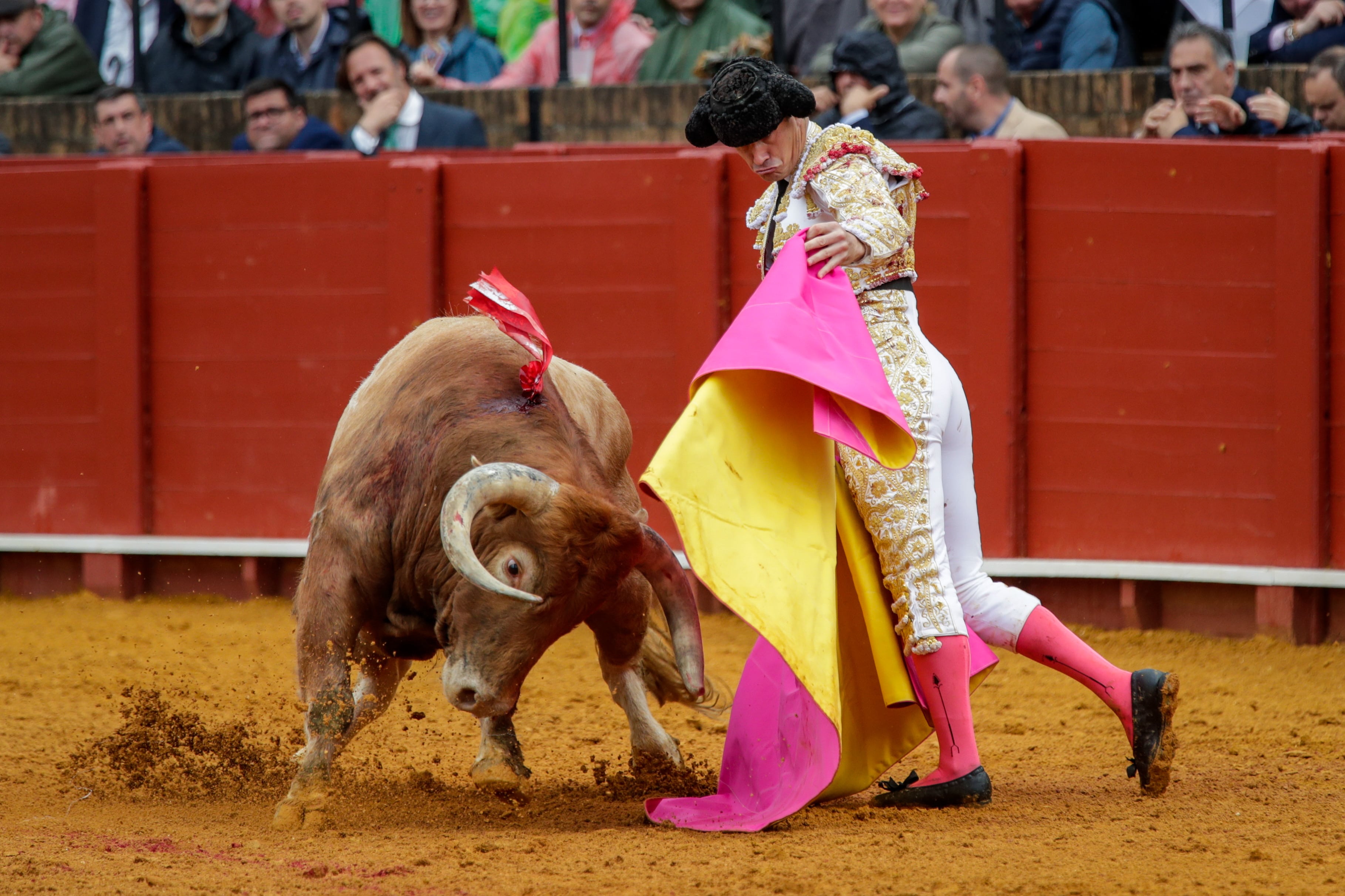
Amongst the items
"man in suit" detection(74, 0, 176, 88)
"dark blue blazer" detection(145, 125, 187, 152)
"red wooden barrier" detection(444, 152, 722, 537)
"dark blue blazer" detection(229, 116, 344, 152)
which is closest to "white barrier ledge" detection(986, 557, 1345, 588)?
"red wooden barrier" detection(444, 152, 722, 537)

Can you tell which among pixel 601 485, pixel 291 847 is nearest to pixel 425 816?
pixel 291 847

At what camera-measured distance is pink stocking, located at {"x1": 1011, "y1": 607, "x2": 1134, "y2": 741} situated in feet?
11.5

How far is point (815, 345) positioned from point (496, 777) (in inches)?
57.8

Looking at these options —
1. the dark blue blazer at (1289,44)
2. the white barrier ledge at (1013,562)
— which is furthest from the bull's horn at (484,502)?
the dark blue blazer at (1289,44)

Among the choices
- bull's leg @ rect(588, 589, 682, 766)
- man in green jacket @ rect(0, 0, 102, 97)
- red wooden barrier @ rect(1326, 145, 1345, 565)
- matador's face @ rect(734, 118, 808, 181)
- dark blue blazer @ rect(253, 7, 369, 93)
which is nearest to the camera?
matador's face @ rect(734, 118, 808, 181)

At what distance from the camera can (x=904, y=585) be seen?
3.43 meters

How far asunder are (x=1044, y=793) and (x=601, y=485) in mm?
1253

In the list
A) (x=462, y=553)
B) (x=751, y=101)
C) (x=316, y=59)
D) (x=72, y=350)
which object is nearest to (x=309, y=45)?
(x=316, y=59)

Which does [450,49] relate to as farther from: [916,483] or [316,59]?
[916,483]

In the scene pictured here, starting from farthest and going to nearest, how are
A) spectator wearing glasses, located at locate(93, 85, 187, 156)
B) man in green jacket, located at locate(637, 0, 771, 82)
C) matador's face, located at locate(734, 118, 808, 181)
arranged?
spectator wearing glasses, located at locate(93, 85, 187, 156), man in green jacket, located at locate(637, 0, 771, 82), matador's face, located at locate(734, 118, 808, 181)

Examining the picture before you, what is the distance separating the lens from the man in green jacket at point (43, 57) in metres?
8.63

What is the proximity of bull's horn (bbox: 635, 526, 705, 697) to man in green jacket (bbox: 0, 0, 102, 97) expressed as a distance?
6.47 metres

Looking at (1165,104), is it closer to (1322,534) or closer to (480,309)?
(1322,534)

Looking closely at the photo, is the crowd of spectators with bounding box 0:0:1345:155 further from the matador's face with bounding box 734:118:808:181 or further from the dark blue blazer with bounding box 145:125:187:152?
the matador's face with bounding box 734:118:808:181
